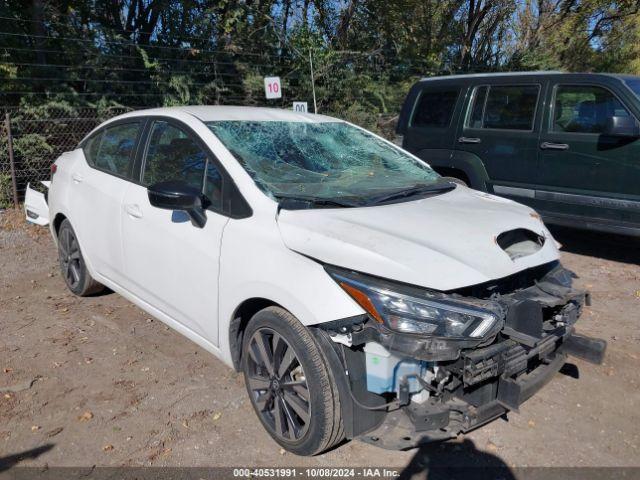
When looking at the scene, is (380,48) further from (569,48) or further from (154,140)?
(154,140)

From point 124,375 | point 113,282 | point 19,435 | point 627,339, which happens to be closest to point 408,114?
point 627,339

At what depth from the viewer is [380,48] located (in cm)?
1502

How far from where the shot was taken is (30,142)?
8.59 metres

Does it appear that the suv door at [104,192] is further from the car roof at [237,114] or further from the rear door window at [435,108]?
the rear door window at [435,108]

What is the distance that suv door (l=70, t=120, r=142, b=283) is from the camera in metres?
4.15

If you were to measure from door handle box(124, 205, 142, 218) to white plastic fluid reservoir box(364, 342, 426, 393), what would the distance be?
6.42 feet

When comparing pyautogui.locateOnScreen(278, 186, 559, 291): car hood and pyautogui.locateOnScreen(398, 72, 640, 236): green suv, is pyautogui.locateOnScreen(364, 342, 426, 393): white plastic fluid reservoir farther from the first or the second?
pyautogui.locateOnScreen(398, 72, 640, 236): green suv

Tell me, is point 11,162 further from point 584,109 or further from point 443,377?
point 443,377

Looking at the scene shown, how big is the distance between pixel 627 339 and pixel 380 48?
1210cm

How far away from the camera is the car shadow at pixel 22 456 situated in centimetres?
292

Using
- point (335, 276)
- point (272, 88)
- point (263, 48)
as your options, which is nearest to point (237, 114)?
point (335, 276)

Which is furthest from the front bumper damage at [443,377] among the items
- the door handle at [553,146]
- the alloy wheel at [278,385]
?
the door handle at [553,146]

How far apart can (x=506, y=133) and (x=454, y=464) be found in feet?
15.3

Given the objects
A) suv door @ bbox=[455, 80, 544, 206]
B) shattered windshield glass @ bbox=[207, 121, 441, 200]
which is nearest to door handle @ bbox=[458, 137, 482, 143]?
suv door @ bbox=[455, 80, 544, 206]
